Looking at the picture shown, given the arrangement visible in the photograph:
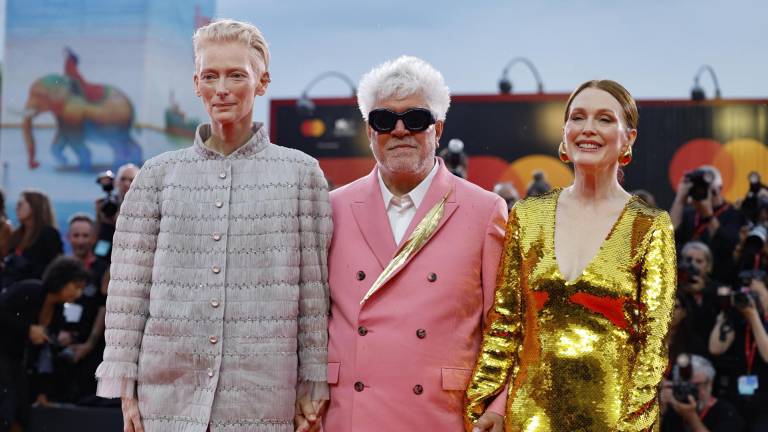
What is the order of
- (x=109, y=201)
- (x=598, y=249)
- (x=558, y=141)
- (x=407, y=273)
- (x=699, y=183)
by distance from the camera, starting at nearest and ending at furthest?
(x=598, y=249) → (x=407, y=273) → (x=699, y=183) → (x=109, y=201) → (x=558, y=141)

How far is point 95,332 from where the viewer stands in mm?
6395

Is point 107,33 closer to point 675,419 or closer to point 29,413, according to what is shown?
point 29,413

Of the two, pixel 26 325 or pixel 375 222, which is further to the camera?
pixel 26 325

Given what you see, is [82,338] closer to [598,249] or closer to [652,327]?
[598,249]

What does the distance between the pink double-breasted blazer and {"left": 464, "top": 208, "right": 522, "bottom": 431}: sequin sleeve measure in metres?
0.05

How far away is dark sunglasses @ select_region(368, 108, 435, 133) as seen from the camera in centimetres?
320

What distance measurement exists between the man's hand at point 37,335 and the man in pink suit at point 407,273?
3.73m

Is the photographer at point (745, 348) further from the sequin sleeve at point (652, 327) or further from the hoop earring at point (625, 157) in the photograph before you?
the sequin sleeve at point (652, 327)

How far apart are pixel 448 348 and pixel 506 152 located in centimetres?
711

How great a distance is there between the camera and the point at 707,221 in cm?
647

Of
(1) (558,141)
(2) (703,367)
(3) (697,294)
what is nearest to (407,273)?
(2) (703,367)

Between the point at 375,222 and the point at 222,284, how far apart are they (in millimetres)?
536

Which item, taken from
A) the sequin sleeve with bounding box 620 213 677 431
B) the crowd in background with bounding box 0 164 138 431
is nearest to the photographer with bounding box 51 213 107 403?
the crowd in background with bounding box 0 164 138 431

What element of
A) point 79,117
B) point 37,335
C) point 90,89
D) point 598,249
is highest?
point 90,89
